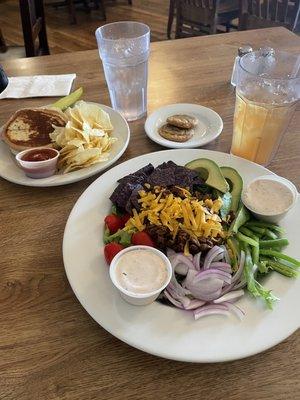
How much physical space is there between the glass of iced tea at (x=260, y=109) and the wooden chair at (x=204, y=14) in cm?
263

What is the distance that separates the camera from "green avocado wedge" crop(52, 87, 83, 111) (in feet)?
4.28

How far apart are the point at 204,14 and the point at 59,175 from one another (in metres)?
3.11

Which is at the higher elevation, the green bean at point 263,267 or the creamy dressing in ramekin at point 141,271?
the creamy dressing in ramekin at point 141,271

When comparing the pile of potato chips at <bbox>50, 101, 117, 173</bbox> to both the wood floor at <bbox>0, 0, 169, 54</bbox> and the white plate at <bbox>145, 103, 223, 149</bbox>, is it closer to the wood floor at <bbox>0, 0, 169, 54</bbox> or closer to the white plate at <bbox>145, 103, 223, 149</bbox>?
the white plate at <bbox>145, 103, 223, 149</bbox>

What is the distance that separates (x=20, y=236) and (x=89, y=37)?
13.9ft

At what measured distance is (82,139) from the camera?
107 centimetres

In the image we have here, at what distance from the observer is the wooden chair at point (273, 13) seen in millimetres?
2924

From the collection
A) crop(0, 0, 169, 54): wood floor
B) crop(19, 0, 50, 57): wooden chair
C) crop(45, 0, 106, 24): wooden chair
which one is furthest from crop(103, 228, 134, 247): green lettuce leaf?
crop(45, 0, 106, 24): wooden chair

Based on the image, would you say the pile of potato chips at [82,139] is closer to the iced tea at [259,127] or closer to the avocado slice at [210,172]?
the avocado slice at [210,172]

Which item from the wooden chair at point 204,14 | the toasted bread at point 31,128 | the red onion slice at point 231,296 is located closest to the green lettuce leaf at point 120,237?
the red onion slice at point 231,296

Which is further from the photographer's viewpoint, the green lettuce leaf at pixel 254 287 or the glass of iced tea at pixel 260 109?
the glass of iced tea at pixel 260 109

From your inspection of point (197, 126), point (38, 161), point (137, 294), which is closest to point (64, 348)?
point (137, 294)

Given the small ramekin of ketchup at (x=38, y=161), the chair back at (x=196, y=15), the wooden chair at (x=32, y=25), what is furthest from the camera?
the chair back at (x=196, y=15)

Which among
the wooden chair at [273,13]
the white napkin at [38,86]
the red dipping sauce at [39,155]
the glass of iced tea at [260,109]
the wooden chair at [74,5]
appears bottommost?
the wooden chair at [74,5]
